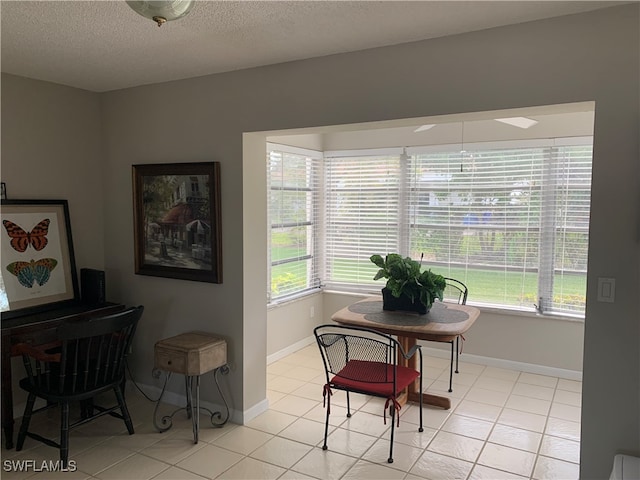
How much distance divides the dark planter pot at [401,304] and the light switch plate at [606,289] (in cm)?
138

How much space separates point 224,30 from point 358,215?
2960mm

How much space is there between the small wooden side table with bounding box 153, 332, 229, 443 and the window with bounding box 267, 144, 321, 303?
1.30 metres

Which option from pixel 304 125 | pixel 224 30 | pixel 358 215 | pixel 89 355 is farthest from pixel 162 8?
pixel 358 215

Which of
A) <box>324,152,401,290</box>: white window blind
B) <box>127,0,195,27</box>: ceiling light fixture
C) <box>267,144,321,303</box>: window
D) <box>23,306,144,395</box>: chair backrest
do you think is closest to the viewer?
<box>127,0,195,27</box>: ceiling light fixture

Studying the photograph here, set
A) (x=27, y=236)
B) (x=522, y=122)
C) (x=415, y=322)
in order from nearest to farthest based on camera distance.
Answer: (x=415, y=322) → (x=27, y=236) → (x=522, y=122)

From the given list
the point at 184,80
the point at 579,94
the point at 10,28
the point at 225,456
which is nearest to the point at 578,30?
the point at 579,94

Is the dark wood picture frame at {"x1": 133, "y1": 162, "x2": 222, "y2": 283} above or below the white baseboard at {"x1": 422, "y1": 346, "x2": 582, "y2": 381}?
above

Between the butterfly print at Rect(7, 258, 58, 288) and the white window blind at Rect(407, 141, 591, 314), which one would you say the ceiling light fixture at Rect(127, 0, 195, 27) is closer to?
the butterfly print at Rect(7, 258, 58, 288)

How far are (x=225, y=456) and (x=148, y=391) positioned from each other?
1.20 m

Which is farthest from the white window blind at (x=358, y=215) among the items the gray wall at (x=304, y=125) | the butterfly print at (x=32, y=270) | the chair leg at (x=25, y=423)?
the chair leg at (x=25, y=423)

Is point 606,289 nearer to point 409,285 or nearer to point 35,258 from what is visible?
point 409,285

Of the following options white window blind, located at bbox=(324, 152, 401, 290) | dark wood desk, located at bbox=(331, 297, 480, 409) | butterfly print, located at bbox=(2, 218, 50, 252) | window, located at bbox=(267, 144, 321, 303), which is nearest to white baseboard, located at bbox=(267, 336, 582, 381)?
window, located at bbox=(267, 144, 321, 303)

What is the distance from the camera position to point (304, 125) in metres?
3.03

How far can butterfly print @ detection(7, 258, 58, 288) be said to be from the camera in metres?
3.42
